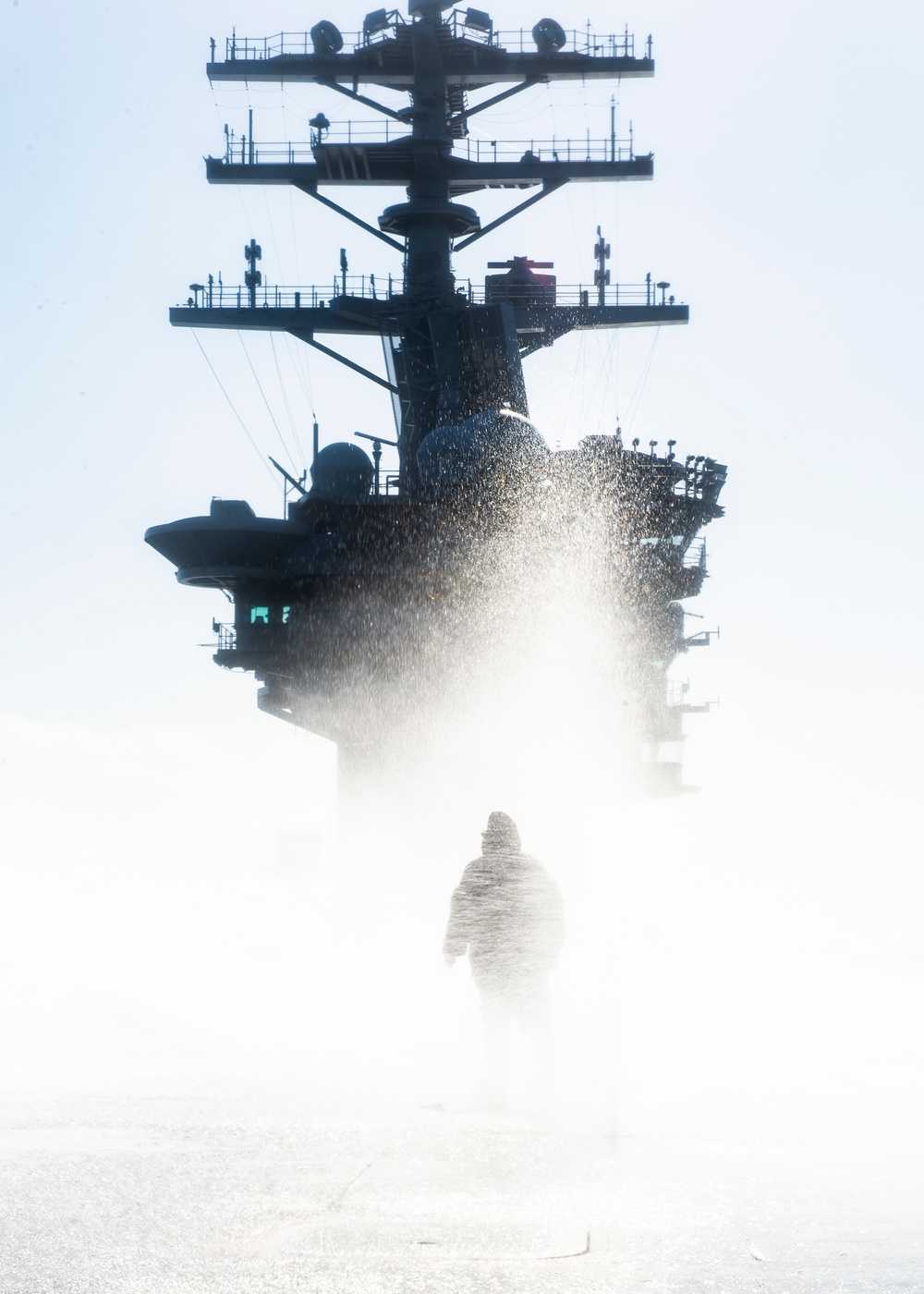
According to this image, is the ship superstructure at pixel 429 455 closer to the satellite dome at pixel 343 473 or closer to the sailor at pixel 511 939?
the satellite dome at pixel 343 473

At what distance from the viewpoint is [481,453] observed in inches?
1105

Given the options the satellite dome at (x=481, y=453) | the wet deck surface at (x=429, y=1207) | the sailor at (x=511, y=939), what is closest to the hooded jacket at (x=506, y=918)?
the sailor at (x=511, y=939)

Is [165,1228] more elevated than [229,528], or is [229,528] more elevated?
[229,528]

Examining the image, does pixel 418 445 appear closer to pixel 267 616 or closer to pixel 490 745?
pixel 267 616

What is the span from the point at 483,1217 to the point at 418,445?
27580 mm

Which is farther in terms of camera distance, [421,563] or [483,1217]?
[421,563]

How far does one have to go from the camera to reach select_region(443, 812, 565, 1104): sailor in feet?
27.3

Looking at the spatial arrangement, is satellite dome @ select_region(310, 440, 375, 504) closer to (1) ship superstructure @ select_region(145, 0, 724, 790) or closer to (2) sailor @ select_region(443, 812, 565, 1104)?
(1) ship superstructure @ select_region(145, 0, 724, 790)

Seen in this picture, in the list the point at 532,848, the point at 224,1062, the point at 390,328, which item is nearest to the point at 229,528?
the point at 390,328

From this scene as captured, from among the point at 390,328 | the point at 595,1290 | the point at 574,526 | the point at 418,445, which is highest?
the point at 390,328

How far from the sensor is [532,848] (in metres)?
40.0

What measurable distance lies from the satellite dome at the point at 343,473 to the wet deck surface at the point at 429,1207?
23024 mm

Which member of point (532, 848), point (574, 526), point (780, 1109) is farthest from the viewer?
point (532, 848)

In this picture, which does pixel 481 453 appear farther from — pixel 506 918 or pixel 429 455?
pixel 506 918
